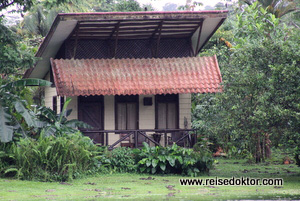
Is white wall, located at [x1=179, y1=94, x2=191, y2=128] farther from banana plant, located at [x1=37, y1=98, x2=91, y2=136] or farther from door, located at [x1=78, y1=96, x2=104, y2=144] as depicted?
banana plant, located at [x1=37, y1=98, x2=91, y2=136]

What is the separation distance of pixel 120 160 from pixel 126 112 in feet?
9.78

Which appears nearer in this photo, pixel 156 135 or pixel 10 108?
pixel 10 108

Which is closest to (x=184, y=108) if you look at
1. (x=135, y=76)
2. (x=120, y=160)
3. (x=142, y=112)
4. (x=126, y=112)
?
(x=142, y=112)

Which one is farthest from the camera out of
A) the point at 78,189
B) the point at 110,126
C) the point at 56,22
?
the point at 110,126

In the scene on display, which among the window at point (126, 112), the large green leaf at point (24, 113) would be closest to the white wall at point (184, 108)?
the window at point (126, 112)

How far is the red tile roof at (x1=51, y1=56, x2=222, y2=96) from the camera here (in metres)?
16.7

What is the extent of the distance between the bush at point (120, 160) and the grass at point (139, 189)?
0.48 m

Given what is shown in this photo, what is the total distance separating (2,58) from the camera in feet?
48.6

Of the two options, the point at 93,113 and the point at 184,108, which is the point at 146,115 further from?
the point at 93,113

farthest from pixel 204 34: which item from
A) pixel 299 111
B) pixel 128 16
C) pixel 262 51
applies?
pixel 299 111

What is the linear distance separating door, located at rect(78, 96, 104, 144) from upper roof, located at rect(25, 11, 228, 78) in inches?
88.9

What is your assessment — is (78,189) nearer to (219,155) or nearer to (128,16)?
(128,16)

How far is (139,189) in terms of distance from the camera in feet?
41.5

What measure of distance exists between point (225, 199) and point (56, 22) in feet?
26.5
